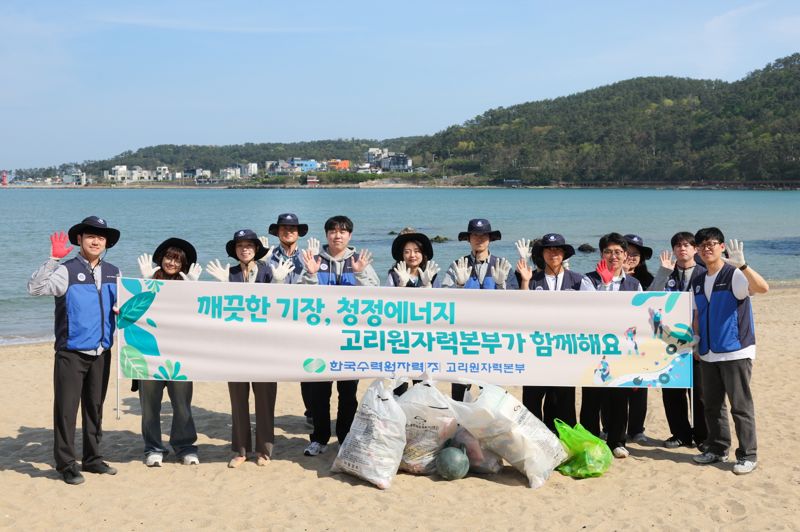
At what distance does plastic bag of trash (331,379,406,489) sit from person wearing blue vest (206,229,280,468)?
91 cm

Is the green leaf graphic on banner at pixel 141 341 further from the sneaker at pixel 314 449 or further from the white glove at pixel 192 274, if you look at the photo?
the sneaker at pixel 314 449

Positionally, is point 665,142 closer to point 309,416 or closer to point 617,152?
point 617,152

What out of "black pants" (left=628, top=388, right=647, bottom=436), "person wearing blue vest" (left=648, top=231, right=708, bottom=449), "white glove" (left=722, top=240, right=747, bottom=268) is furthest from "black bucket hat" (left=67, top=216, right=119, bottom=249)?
"white glove" (left=722, top=240, right=747, bottom=268)

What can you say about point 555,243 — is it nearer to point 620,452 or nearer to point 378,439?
point 620,452

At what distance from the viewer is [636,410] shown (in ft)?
23.2

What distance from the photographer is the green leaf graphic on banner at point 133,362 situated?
6.20 m

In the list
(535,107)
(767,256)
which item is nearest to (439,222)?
(767,256)

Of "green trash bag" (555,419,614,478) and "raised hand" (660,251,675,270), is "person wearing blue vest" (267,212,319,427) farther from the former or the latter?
"raised hand" (660,251,675,270)

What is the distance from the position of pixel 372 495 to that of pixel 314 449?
110cm

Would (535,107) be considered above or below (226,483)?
above

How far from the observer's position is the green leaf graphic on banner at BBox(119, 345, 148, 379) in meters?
6.20

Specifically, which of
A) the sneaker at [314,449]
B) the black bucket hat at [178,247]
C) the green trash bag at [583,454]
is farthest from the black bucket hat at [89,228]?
the green trash bag at [583,454]

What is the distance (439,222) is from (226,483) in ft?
177

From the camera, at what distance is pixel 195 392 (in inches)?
376
